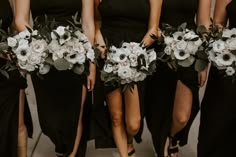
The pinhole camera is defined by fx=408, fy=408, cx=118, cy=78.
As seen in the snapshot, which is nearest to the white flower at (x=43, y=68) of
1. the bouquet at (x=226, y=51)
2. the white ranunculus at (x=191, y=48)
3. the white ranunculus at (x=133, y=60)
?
the white ranunculus at (x=133, y=60)

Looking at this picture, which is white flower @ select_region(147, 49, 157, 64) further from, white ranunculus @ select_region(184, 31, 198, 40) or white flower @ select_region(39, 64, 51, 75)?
white flower @ select_region(39, 64, 51, 75)

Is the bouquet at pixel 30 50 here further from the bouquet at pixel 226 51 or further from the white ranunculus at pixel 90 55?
the bouquet at pixel 226 51

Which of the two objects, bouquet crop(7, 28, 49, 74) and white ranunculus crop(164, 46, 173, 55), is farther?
white ranunculus crop(164, 46, 173, 55)

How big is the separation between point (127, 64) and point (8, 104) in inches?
34.2

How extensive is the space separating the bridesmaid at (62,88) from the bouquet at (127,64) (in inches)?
10.2

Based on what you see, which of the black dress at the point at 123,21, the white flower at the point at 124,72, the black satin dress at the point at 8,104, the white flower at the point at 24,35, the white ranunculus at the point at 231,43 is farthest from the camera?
the black dress at the point at 123,21

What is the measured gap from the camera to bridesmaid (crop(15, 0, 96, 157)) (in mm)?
2738

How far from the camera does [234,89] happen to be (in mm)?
2584

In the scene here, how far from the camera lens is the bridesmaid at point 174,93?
112 inches

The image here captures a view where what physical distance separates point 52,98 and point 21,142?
0.42 metres

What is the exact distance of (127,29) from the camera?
285 cm

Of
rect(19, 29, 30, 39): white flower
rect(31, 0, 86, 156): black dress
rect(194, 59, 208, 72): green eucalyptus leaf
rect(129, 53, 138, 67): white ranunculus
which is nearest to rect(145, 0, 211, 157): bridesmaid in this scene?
rect(194, 59, 208, 72): green eucalyptus leaf

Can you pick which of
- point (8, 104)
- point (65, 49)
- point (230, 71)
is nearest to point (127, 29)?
point (65, 49)

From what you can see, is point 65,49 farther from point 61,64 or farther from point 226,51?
point 226,51
